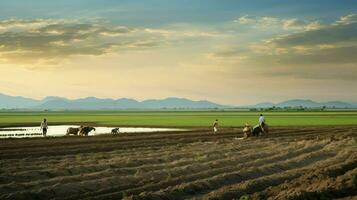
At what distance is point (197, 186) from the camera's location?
59.1 ft

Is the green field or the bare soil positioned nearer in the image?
the bare soil

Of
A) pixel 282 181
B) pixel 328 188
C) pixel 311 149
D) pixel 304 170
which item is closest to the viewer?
pixel 328 188

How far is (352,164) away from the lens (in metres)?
24.2

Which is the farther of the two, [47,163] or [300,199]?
[47,163]

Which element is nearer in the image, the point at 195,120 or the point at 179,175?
the point at 179,175

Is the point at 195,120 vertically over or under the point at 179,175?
over

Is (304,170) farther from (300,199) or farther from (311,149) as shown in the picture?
(311,149)

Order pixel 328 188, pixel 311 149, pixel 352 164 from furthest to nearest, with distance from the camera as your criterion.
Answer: pixel 311 149 → pixel 352 164 → pixel 328 188

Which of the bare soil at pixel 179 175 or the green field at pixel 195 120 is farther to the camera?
the green field at pixel 195 120

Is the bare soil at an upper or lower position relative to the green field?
lower

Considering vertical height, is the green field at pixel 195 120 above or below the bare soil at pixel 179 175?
above

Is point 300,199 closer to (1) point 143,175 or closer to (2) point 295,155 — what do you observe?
(1) point 143,175

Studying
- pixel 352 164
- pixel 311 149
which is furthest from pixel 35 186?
pixel 311 149

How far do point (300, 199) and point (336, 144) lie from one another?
Answer: 71.7ft
